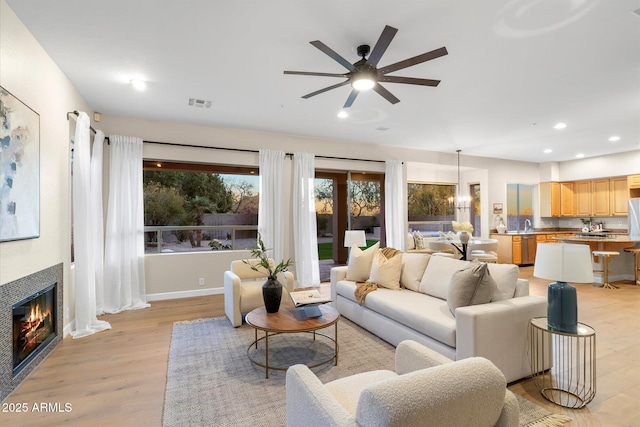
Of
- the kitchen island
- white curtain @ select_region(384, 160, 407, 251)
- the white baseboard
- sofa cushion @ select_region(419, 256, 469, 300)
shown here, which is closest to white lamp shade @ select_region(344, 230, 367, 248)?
sofa cushion @ select_region(419, 256, 469, 300)

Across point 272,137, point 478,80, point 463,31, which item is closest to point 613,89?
point 478,80

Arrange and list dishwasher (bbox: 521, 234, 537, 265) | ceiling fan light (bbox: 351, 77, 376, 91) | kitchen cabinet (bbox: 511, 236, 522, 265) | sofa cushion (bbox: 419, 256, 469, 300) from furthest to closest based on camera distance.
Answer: dishwasher (bbox: 521, 234, 537, 265)
kitchen cabinet (bbox: 511, 236, 522, 265)
sofa cushion (bbox: 419, 256, 469, 300)
ceiling fan light (bbox: 351, 77, 376, 91)

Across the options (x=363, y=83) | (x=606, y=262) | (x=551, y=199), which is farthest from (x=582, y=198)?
(x=363, y=83)

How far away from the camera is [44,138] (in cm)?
303

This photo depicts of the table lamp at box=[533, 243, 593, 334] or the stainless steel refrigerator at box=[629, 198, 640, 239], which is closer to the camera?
the table lamp at box=[533, 243, 593, 334]

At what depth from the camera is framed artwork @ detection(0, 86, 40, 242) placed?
232 centimetres

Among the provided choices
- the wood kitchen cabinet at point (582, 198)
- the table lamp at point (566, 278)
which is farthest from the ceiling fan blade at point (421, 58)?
the wood kitchen cabinet at point (582, 198)

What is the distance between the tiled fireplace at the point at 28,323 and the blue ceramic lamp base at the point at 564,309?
3930 mm

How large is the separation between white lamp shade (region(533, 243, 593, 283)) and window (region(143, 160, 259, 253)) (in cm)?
449

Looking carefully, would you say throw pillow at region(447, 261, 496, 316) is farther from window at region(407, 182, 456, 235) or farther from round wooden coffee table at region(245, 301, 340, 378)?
window at region(407, 182, 456, 235)

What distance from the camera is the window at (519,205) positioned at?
8.81 metres

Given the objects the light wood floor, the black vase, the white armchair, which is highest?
the black vase

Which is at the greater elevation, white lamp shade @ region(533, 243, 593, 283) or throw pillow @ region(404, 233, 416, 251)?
white lamp shade @ region(533, 243, 593, 283)

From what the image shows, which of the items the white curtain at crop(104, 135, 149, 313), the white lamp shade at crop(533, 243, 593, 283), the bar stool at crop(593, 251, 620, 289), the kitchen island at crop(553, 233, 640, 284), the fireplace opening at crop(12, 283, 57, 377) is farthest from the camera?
the kitchen island at crop(553, 233, 640, 284)
